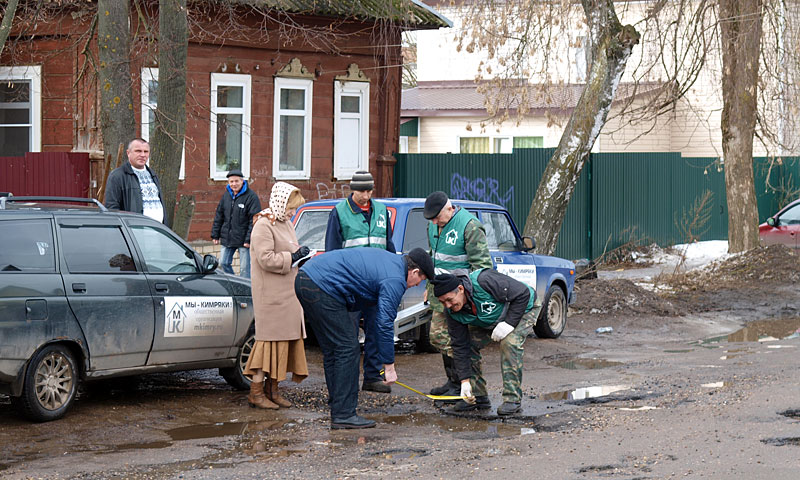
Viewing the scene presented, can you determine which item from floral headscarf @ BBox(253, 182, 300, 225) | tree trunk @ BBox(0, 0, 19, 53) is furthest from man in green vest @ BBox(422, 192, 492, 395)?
tree trunk @ BBox(0, 0, 19, 53)

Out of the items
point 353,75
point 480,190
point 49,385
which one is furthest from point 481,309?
point 480,190

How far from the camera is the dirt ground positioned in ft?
20.7

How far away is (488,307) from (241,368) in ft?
8.07

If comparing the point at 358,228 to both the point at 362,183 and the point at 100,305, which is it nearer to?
the point at 362,183

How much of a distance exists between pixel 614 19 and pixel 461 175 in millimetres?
6485

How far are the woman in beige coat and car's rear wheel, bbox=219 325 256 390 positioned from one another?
0.78 metres

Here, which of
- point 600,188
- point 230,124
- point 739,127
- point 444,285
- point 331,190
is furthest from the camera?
point 600,188

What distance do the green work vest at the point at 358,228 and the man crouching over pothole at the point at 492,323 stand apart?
118cm

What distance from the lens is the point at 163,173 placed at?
11531 millimetres

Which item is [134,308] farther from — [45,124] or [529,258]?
[45,124]

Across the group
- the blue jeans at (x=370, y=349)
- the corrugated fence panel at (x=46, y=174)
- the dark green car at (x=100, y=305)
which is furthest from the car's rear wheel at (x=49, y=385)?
the corrugated fence panel at (x=46, y=174)

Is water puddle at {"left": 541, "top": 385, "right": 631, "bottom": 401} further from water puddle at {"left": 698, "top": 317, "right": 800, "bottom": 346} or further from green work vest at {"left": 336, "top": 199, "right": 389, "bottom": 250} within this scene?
water puddle at {"left": 698, "top": 317, "right": 800, "bottom": 346}

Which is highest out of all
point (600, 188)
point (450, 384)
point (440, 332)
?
point (600, 188)

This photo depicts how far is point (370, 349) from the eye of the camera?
27.5 ft
